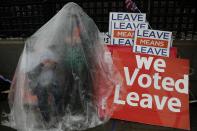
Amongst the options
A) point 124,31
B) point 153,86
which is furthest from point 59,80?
point 124,31

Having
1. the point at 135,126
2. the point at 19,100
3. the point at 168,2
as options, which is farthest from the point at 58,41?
the point at 168,2

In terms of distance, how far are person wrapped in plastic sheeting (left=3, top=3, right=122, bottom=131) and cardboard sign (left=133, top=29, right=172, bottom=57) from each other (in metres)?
0.72

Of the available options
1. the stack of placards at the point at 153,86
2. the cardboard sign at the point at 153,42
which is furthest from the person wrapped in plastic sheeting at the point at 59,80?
the cardboard sign at the point at 153,42

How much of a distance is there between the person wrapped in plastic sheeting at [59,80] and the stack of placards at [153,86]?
0.39 metres

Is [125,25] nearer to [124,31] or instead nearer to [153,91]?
[124,31]

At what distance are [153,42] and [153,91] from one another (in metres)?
0.59

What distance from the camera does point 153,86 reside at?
12.6 ft

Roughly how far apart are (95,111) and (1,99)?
108 inches

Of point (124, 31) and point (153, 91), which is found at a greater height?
point (124, 31)

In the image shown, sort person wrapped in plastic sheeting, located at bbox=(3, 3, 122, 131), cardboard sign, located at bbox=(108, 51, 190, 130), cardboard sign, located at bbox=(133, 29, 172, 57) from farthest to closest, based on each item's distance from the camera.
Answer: cardboard sign, located at bbox=(133, 29, 172, 57) < cardboard sign, located at bbox=(108, 51, 190, 130) < person wrapped in plastic sheeting, located at bbox=(3, 3, 122, 131)

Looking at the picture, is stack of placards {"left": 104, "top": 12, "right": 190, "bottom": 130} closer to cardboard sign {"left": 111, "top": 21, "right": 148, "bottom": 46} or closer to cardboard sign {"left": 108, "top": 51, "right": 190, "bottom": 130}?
cardboard sign {"left": 108, "top": 51, "right": 190, "bottom": 130}

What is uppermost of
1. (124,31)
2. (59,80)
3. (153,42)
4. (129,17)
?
(129,17)

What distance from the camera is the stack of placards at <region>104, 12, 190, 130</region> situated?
3.77 m

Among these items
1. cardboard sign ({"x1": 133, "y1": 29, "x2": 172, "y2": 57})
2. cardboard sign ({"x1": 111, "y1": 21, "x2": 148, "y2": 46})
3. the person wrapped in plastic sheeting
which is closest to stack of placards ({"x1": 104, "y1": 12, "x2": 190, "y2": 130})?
cardboard sign ({"x1": 133, "y1": 29, "x2": 172, "y2": 57})
